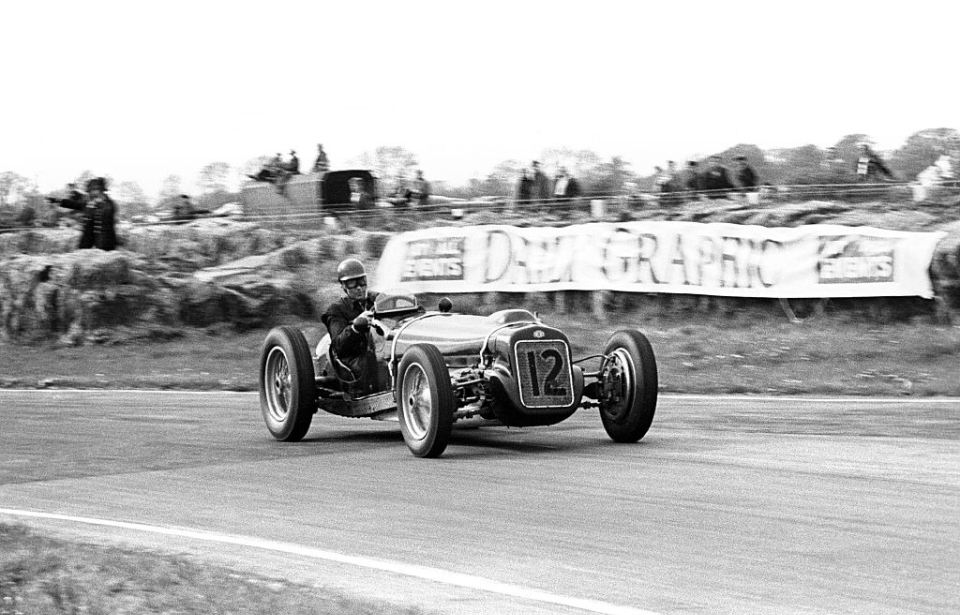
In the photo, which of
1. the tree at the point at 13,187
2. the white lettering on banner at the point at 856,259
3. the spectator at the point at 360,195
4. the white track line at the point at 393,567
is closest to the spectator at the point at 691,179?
the white lettering on banner at the point at 856,259

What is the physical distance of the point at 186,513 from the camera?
7.85 m

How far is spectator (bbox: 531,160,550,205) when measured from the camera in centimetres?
2436

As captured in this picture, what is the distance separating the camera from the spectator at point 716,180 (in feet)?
74.6

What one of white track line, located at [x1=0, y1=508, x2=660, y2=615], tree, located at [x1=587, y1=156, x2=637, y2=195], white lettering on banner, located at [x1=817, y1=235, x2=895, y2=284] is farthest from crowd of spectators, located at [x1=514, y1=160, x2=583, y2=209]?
white track line, located at [x1=0, y1=508, x2=660, y2=615]

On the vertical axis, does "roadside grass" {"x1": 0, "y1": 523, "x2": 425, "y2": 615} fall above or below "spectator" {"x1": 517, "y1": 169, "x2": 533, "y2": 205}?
below

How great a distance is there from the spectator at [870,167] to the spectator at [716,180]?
79.3 inches

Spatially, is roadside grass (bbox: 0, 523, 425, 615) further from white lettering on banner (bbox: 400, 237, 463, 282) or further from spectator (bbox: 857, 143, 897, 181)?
spectator (bbox: 857, 143, 897, 181)

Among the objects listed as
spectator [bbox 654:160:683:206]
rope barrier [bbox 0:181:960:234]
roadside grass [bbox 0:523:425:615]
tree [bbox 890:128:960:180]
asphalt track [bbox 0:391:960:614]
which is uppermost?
tree [bbox 890:128:960:180]

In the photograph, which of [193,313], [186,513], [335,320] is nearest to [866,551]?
[186,513]

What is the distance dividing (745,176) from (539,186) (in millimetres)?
3618

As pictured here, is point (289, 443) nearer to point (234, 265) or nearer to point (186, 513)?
point (186, 513)

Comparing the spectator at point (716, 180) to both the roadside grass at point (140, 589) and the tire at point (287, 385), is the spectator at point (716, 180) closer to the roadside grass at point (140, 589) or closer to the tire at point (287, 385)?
the tire at point (287, 385)

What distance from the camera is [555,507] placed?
754cm

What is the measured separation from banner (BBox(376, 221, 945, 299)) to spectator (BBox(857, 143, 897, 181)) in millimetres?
3573
